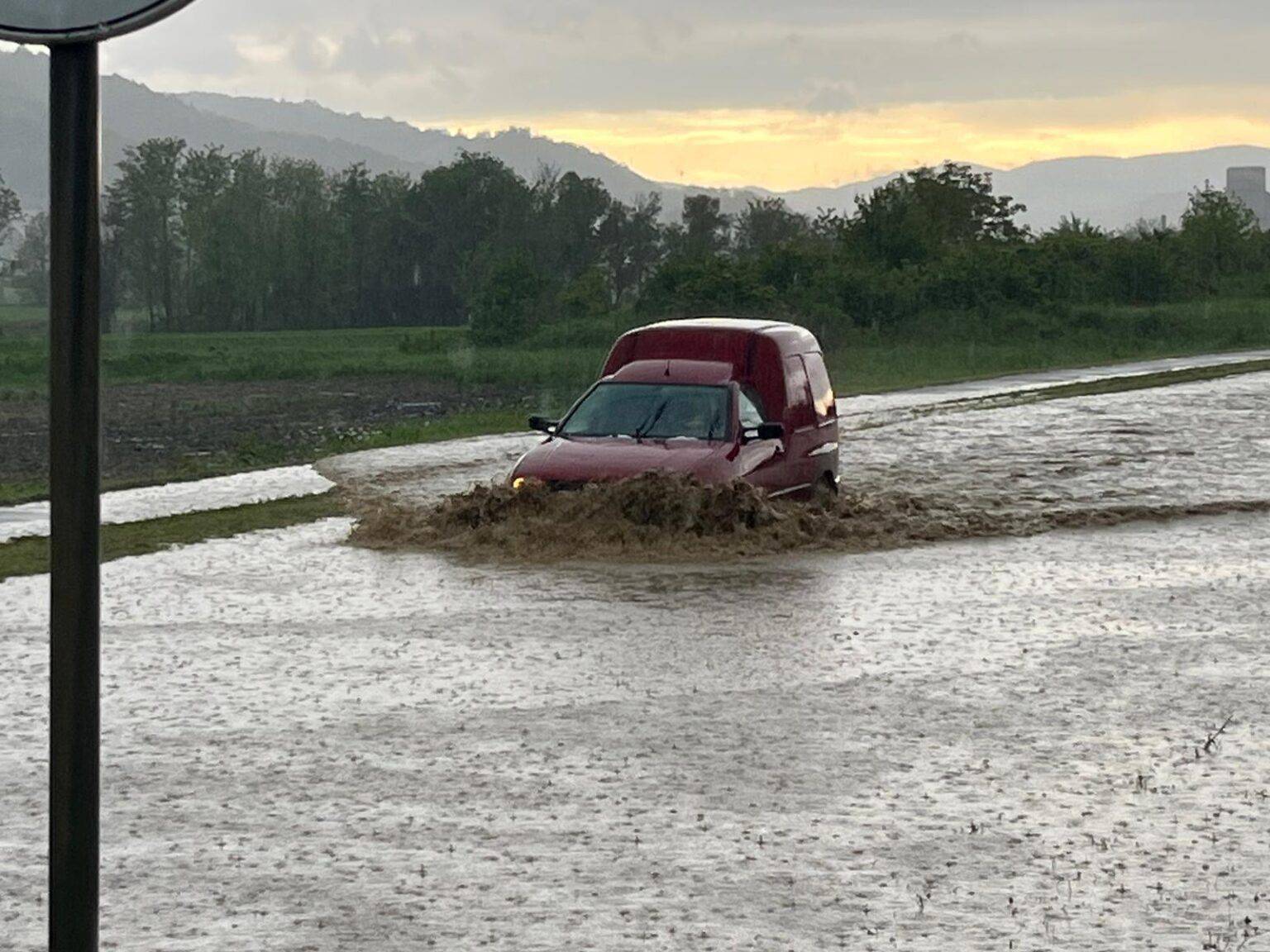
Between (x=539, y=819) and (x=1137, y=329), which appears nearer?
(x=539, y=819)

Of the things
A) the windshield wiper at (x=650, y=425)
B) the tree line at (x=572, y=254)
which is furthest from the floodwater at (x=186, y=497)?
the tree line at (x=572, y=254)

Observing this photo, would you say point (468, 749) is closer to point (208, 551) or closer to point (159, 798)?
point (159, 798)

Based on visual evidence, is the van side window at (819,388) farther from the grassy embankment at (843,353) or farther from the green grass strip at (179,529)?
the grassy embankment at (843,353)

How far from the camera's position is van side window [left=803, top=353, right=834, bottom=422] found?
2106 cm

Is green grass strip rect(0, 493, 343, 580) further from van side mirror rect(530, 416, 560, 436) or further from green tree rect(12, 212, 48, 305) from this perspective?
green tree rect(12, 212, 48, 305)

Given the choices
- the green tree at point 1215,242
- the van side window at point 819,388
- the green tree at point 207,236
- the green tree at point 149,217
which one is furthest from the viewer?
the green tree at point 149,217

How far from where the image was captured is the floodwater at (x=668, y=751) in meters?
7.38

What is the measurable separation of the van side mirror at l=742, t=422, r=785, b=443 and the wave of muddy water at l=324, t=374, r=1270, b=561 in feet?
1.62

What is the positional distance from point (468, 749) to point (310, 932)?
3246 mm

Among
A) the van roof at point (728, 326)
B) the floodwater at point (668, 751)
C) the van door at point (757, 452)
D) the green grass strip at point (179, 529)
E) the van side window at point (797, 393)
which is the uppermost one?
the van roof at point (728, 326)

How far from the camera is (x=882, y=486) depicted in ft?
80.2

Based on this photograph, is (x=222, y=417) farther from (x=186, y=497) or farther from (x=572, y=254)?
(x=572, y=254)

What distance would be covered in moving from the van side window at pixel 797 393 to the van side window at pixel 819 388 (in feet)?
0.40

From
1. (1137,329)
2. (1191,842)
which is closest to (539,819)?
(1191,842)
